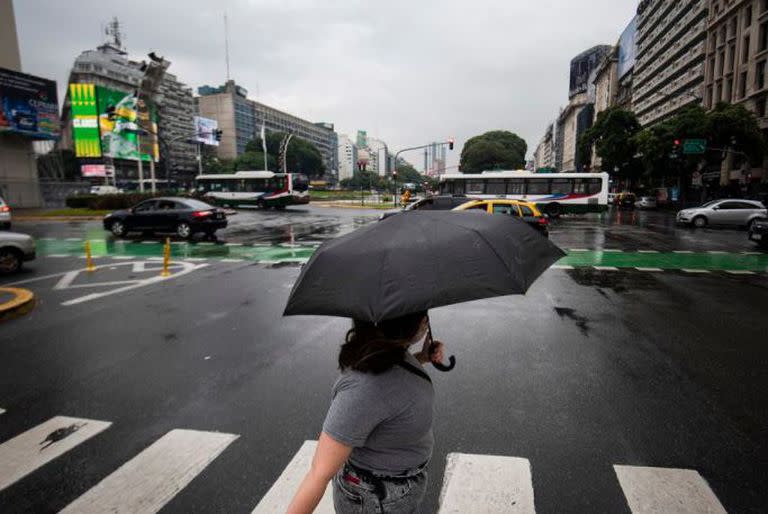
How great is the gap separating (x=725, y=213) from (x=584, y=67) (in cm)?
13030

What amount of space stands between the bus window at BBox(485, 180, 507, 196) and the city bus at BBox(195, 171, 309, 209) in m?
15.7

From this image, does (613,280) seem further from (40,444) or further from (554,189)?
(554,189)

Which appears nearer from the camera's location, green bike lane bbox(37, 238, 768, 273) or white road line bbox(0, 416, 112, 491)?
white road line bbox(0, 416, 112, 491)

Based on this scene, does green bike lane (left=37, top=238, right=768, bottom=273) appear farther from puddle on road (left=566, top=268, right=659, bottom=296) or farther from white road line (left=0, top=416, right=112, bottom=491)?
white road line (left=0, top=416, right=112, bottom=491)

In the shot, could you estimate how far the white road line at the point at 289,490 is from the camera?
2908 millimetres

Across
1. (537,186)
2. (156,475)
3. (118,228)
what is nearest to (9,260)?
(118,228)

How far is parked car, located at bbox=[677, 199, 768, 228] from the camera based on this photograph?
75.2 feet

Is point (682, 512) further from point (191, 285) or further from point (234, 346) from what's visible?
point (191, 285)

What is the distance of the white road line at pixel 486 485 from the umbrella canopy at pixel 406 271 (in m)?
1.66

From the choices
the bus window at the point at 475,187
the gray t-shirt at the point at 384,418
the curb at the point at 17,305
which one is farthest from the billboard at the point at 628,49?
the gray t-shirt at the point at 384,418

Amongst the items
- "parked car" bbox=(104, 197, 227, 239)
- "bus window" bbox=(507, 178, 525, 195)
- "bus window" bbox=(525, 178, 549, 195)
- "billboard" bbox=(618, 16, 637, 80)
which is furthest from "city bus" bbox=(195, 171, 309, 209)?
"billboard" bbox=(618, 16, 637, 80)

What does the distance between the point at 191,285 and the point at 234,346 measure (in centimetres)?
431

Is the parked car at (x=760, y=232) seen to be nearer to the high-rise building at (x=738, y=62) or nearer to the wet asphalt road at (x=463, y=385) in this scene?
the wet asphalt road at (x=463, y=385)

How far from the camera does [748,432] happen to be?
3777 mm
